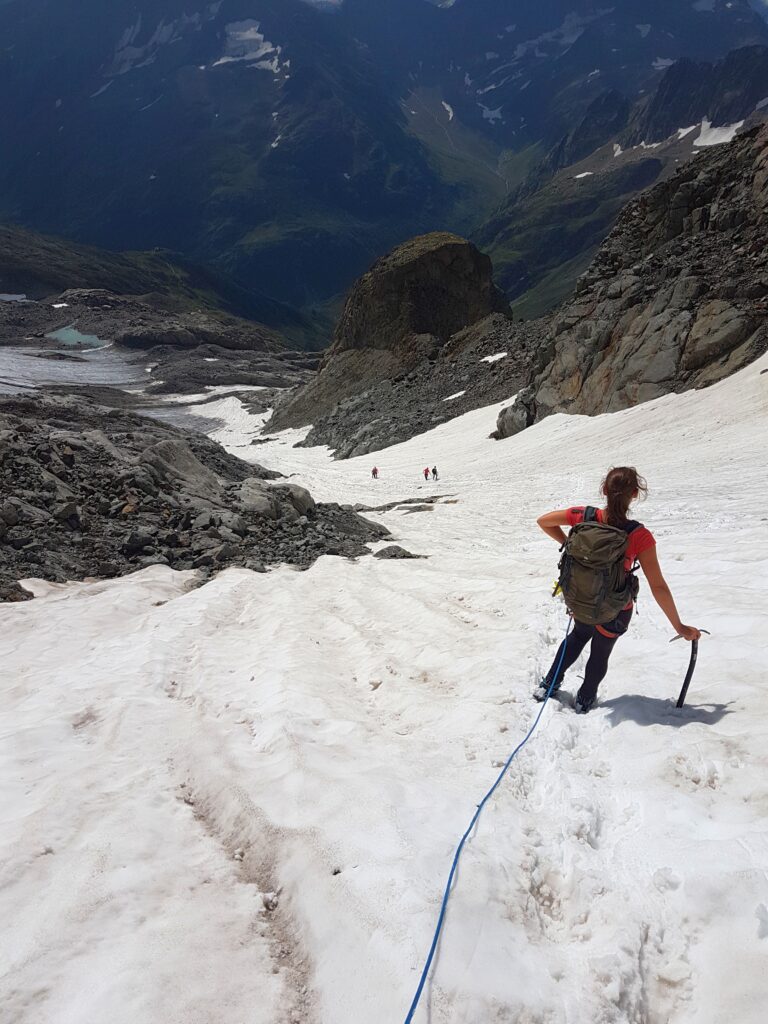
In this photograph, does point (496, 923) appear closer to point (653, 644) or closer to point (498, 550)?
point (653, 644)

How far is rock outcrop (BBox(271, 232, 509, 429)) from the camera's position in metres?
58.1

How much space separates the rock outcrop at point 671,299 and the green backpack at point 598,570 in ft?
72.3

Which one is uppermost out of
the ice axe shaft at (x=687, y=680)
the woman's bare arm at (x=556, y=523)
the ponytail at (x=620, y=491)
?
the ponytail at (x=620, y=491)

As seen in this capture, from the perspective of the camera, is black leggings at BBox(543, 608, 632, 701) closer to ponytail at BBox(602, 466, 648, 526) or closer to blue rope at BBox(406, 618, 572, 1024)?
blue rope at BBox(406, 618, 572, 1024)

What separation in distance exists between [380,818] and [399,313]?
195ft

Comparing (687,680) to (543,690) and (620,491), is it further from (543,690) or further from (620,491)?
(620,491)

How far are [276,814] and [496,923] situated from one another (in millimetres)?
1595

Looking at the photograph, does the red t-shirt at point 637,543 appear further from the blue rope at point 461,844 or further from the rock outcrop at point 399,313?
the rock outcrop at point 399,313

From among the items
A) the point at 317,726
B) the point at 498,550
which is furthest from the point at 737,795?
the point at 498,550

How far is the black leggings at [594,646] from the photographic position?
4617 mm

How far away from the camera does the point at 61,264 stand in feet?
496

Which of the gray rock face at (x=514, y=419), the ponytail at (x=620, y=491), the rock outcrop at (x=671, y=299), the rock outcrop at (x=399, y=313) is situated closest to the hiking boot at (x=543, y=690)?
the ponytail at (x=620, y=491)

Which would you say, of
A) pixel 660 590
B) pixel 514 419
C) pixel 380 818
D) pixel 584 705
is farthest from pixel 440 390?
pixel 380 818

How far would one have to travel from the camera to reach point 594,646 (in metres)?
4.79
